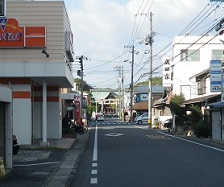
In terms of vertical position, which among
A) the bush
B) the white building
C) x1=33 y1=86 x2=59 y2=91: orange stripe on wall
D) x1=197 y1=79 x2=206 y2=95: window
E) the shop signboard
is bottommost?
the bush

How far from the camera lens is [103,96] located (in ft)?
529

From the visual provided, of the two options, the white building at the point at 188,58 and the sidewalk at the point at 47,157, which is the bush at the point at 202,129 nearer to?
the sidewalk at the point at 47,157

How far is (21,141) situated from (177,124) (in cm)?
2326

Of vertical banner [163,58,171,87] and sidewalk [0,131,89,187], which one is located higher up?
vertical banner [163,58,171,87]

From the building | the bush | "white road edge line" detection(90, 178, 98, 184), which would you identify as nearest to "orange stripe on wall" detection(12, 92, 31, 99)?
the building

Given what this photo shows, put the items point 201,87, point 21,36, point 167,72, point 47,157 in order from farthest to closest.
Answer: point 167,72, point 201,87, point 21,36, point 47,157

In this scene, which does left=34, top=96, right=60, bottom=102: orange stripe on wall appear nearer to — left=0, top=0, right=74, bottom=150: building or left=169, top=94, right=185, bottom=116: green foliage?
left=0, top=0, right=74, bottom=150: building

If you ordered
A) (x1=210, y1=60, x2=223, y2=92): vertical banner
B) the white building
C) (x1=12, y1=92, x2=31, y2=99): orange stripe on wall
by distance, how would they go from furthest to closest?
the white building, (x1=210, y1=60, x2=223, y2=92): vertical banner, (x1=12, y1=92, x2=31, y2=99): orange stripe on wall

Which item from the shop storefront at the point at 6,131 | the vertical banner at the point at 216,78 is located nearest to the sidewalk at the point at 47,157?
the shop storefront at the point at 6,131

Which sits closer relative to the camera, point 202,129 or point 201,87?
point 202,129

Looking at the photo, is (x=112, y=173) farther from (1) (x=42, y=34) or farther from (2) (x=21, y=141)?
(1) (x=42, y=34)

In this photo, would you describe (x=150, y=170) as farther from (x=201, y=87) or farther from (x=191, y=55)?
(x=191, y=55)

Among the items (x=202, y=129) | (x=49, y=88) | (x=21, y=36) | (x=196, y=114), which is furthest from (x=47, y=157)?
(x=196, y=114)

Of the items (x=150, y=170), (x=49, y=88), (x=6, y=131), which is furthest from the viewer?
(x=49, y=88)
